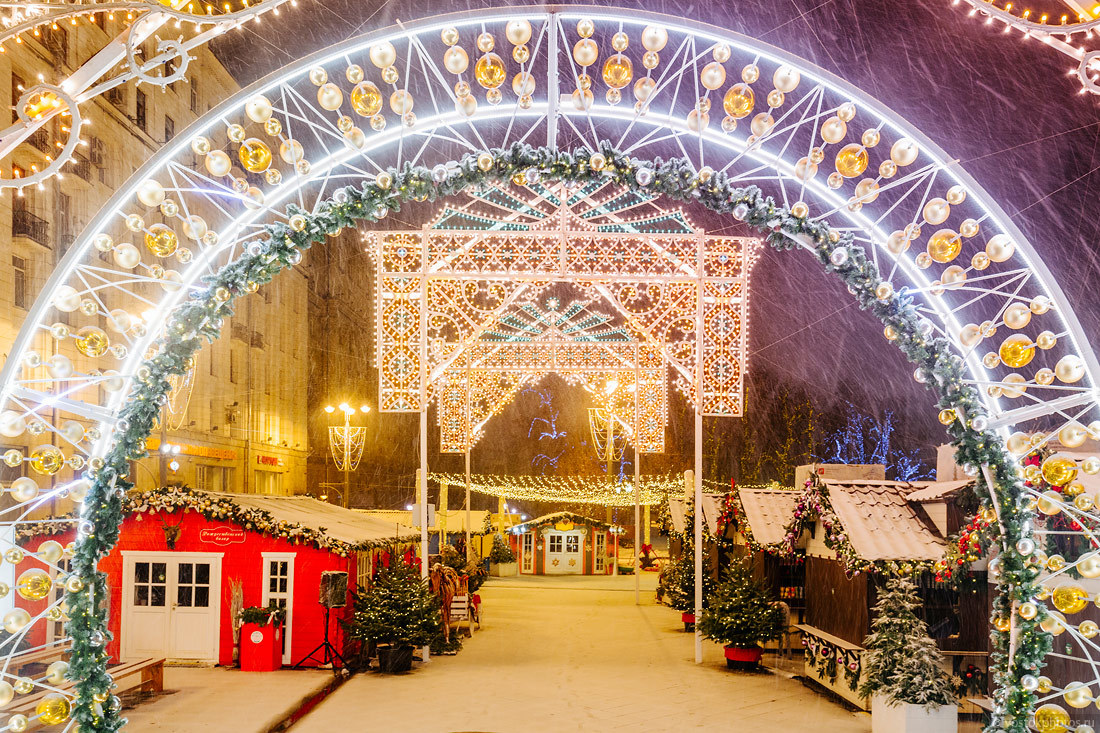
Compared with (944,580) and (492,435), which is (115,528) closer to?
(944,580)

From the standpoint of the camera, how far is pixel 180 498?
574 inches

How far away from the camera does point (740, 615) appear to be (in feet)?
48.5

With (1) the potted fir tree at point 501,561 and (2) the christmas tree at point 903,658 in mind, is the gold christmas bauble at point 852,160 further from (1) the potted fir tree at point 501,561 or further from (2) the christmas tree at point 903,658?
(1) the potted fir tree at point 501,561

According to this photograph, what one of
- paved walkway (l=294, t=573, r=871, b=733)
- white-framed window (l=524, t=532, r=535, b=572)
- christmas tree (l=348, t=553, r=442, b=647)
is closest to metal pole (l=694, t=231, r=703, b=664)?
paved walkway (l=294, t=573, r=871, b=733)

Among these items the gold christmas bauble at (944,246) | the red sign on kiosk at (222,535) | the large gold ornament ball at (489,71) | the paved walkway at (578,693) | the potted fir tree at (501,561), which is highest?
the large gold ornament ball at (489,71)

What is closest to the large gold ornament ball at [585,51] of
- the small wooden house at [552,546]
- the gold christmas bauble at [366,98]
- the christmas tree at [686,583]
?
the gold christmas bauble at [366,98]

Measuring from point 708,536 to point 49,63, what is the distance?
16702 millimetres

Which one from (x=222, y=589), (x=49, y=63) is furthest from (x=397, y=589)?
(x=49, y=63)

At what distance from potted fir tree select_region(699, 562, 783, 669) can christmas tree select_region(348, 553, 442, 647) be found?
430 cm

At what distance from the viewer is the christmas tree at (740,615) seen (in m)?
14.6

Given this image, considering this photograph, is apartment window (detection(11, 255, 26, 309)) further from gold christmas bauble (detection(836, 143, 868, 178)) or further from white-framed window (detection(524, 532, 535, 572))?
white-framed window (detection(524, 532, 535, 572))

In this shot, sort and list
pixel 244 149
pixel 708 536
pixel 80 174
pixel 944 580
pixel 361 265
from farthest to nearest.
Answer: pixel 361 265 → pixel 80 174 → pixel 708 536 → pixel 944 580 → pixel 244 149

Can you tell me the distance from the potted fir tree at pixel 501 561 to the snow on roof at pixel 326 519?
12050 mm

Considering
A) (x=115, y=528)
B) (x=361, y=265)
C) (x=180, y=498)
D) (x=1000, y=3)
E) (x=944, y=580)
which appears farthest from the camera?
(x=361, y=265)
